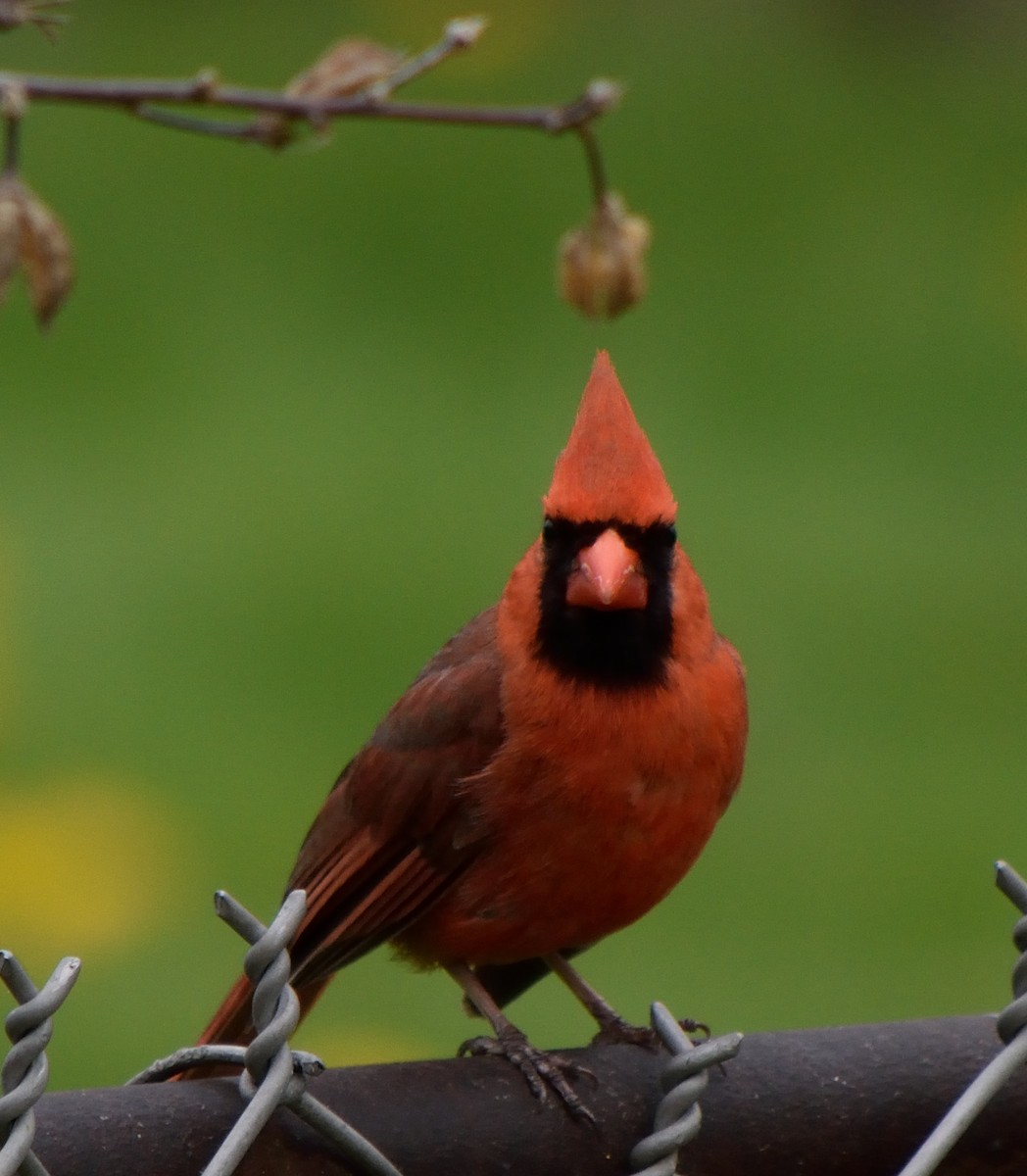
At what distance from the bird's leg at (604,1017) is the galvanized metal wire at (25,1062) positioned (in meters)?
1.21

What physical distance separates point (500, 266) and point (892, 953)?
385cm

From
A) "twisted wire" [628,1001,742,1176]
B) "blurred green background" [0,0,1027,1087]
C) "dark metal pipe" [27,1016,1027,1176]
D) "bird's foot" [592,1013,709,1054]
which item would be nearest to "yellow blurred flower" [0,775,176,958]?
"blurred green background" [0,0,1027,1087]

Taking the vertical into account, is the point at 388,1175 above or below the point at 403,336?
below

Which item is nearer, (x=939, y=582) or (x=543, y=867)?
(x=543, y=867)

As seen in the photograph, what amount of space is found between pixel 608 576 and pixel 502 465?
409 centimetres

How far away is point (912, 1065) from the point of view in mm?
1617

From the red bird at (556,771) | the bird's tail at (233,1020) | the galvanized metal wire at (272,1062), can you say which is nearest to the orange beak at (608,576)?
the red bird at (556,771)

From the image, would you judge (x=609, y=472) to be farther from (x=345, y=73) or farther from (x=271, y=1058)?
(x=271, y=1058)

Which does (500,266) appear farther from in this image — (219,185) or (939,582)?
(939,582)

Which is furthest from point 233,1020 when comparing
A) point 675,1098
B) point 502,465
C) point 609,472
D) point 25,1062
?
point 502,465

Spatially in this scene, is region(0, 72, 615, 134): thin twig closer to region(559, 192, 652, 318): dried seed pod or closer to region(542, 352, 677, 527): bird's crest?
region(559, 192, 652, 318): dried seed pod

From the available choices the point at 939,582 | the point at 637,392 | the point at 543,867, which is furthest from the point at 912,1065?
the point at 637,392

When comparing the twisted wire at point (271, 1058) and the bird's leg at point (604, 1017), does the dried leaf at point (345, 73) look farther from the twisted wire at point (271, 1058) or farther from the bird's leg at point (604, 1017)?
the bird's leg at point (604, 1017)

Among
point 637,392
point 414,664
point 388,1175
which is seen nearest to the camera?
point 388,1175
